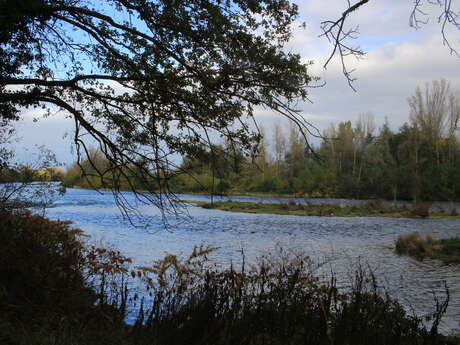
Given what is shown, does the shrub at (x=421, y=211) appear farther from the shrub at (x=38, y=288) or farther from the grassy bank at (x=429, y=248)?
the shrub at (x=38, y=288)

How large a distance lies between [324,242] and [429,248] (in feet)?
13.8

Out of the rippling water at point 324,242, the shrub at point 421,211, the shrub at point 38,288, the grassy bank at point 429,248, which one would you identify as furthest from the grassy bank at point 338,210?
the shrub at point 38,288

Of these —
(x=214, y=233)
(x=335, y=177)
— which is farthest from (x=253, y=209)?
(x=335, y=177)

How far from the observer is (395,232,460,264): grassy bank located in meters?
15.9

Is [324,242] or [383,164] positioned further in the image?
[383,164]

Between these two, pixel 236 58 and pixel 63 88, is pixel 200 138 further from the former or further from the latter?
pixel 63 88

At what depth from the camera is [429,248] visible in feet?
54.1

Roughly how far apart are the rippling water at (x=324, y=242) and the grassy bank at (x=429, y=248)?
2.00ft

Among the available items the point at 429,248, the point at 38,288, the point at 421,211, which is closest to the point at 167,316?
the point at 38,288

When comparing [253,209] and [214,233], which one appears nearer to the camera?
[214,233]

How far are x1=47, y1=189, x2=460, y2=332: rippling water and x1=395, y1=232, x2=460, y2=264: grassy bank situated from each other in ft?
2.00

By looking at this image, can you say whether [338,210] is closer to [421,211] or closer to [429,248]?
[421,211]

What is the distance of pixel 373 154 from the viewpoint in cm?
5456

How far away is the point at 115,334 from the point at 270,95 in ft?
10.4
